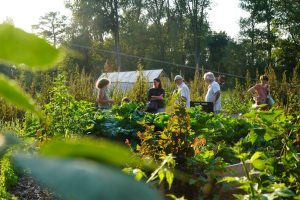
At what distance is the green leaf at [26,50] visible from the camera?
225 millimetres

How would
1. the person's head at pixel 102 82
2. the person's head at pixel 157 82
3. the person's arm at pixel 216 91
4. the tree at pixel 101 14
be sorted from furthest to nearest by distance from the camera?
1. the tree at pixel 101 14
2. the person's head at pixel 157 82
3. the person's arm at pixel 216 91
4. the person's head at pixel 102 82

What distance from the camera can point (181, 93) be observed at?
25.0ft

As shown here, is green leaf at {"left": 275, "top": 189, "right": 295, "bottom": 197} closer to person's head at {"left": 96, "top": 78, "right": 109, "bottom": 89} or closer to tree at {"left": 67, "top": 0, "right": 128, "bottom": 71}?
person's head at {"left": 96, "top": 78, "right": 109, "bottom": 89}

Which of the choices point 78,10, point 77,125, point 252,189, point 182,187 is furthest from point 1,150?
point 78,10

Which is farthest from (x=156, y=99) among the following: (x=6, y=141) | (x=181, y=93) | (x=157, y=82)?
(x=6, y=141)

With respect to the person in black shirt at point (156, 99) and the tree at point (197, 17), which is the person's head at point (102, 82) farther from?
the tree at point (197, 17)

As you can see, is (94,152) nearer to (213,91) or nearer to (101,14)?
(213,91)

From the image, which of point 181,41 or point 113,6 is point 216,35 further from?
point 113,6

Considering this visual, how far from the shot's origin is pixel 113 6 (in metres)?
38.4

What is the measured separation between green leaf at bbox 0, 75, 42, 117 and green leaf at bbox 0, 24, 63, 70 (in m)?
0.02

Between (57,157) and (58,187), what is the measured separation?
1.5 inches

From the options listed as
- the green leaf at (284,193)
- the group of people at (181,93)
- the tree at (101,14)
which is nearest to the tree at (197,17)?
the tree at (101,14)

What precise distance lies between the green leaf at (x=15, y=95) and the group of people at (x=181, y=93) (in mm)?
7246

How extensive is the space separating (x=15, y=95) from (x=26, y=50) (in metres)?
0.03
